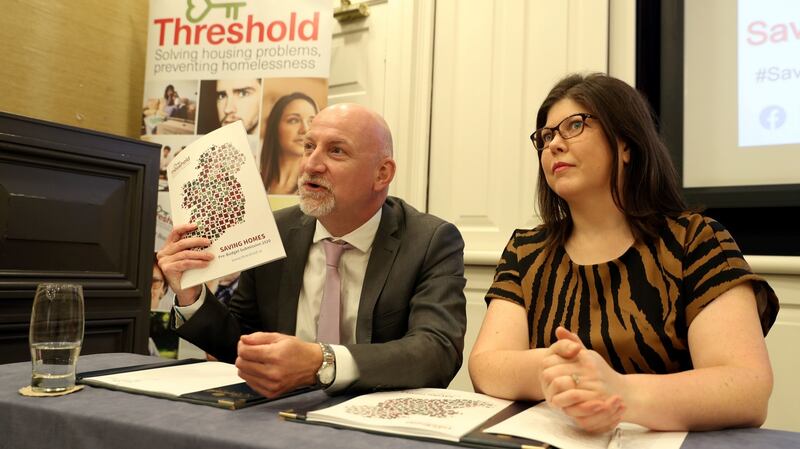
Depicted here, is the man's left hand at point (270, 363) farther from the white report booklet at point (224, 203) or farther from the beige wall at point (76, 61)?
the beige wall at point (76, 61)

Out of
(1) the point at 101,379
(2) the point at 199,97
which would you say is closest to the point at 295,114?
(2) the point at 199,97

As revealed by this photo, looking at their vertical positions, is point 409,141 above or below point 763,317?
above

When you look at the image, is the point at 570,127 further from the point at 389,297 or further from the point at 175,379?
the point at 175,379

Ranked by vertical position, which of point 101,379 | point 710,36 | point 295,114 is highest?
point 710,36

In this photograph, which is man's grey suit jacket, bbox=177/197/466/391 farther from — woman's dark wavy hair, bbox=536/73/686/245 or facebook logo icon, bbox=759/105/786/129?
facebook logo icon, bbox=759/105/786/129

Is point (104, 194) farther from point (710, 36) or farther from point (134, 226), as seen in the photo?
point (710, 36)

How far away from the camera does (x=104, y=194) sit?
2408mm

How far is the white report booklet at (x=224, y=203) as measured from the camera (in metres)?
1.32

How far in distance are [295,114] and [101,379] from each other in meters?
2.03

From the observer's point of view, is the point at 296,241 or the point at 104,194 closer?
the point at 296,241

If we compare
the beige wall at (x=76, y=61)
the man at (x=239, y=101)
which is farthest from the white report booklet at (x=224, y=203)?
the beige wall at (x=76, y=61)

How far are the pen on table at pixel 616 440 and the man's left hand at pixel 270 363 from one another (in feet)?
1.78

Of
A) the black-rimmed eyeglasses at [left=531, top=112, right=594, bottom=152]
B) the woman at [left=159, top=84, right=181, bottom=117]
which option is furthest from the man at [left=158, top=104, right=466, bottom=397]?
the woman at [left=159, top=84, right=181, bottom=117]

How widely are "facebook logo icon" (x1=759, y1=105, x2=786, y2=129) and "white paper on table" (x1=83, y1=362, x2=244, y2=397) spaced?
7.23ft
